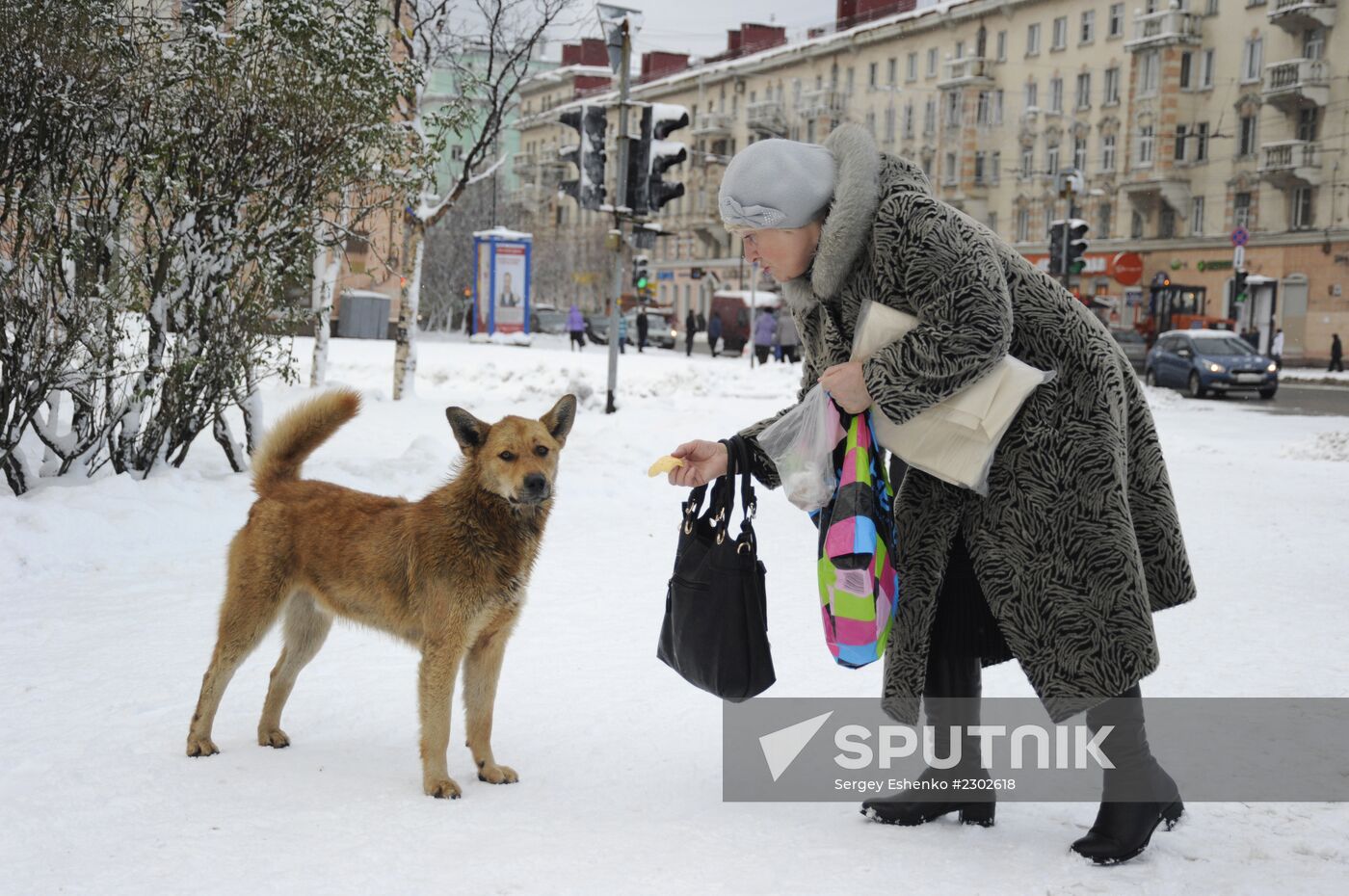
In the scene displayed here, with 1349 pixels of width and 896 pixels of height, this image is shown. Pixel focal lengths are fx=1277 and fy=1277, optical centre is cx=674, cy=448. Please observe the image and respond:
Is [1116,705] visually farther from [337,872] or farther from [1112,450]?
[337,872]

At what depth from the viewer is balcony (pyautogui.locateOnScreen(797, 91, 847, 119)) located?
69.1 m

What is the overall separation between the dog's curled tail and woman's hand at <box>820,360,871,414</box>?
1.86 meters

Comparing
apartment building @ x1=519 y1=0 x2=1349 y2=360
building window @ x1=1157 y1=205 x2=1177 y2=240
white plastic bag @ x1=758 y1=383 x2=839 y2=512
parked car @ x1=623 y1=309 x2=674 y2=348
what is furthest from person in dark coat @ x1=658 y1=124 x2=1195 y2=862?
building window @ x1=1157 y1=205 x2=1177 y2=240

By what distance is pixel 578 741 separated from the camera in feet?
14.6

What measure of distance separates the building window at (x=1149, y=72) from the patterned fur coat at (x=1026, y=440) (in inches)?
2203

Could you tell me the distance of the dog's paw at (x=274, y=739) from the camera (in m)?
4.34

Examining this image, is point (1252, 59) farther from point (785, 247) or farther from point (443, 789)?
point (443, 789)

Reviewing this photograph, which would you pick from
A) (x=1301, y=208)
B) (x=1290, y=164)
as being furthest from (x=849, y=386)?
(x=1301, y=208)

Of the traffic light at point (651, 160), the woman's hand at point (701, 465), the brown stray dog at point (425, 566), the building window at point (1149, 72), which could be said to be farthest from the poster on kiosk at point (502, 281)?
the woman's hand at point (701, 465)

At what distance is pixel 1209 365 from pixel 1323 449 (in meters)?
12.8

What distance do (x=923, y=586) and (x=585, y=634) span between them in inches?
112

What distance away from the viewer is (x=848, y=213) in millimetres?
3209

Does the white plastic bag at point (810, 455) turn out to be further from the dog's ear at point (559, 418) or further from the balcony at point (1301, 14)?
the balcony at point (1301, 14)

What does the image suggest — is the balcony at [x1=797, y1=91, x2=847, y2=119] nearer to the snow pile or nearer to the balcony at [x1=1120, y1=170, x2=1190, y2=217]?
the balcony at [x1=1120, y1=170, x2=1190, y2=217]
